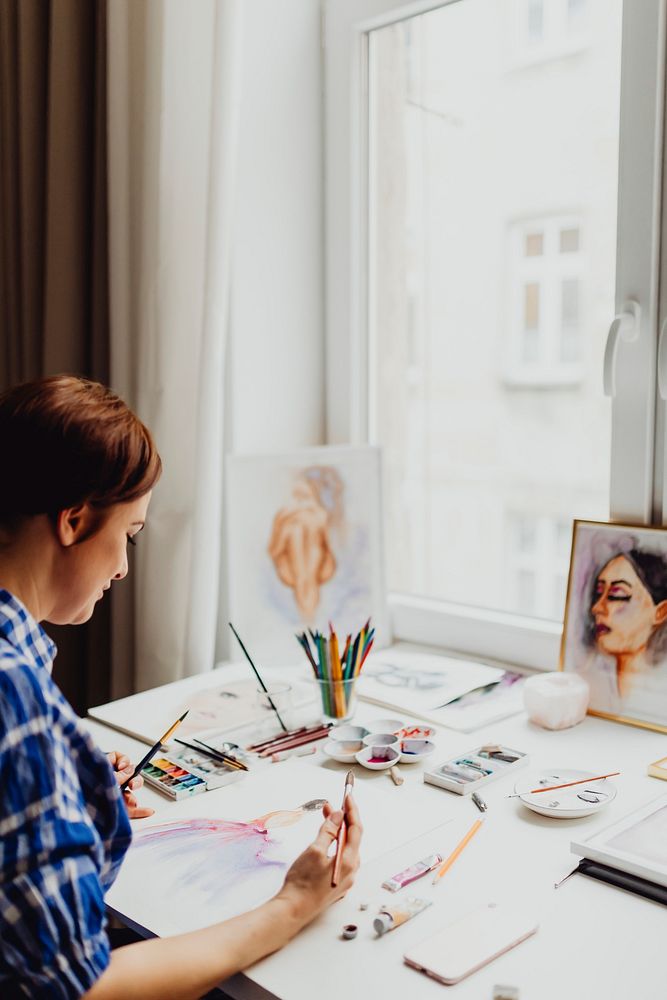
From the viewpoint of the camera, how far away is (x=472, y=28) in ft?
10.8

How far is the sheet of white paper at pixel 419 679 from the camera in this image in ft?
4.39

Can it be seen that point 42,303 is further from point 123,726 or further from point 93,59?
point 123,726

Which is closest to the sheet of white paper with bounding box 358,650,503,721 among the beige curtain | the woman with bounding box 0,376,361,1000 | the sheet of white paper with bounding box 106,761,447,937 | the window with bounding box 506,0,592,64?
the sheet of white paper with bounding box 106,761,447,937

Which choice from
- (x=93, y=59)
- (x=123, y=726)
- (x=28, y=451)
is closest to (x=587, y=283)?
(x=93, y=59)

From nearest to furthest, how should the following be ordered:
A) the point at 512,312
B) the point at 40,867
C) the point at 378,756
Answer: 1. the point at 40,867
2. the point at 378,756
3. the point at 512,312

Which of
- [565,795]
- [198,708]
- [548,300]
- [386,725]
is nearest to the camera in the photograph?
[565,795]

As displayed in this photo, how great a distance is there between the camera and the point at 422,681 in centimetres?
142

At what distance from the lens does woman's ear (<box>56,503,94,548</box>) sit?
812 mm

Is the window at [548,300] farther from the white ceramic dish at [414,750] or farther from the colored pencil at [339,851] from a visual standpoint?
the colored pencil at [339,851]

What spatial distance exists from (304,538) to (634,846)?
82 cm

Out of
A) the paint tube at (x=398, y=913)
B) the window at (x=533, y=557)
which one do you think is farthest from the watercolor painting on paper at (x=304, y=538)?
the window at (x=533, y=557)

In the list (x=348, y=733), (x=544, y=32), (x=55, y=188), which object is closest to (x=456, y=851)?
(x=348, y=733)

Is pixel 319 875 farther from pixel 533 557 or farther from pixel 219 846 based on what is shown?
pixel 533 557

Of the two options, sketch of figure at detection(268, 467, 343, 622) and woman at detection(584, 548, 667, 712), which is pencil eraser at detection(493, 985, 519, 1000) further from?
sketch of figure at detection(268, 467, 343, 622)
